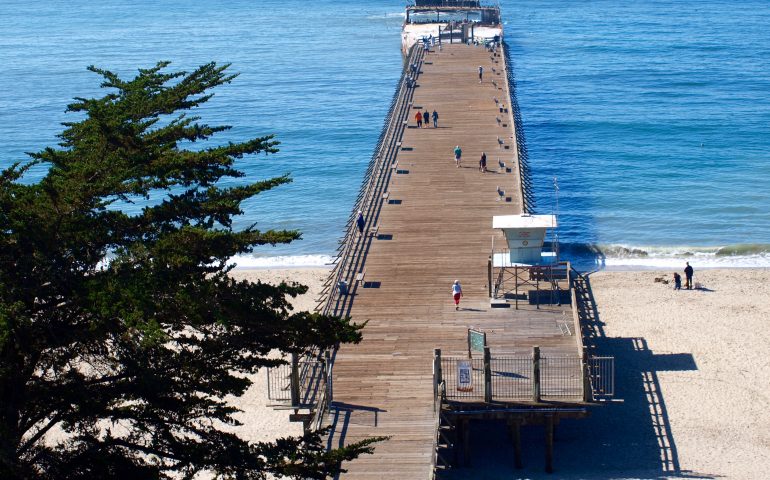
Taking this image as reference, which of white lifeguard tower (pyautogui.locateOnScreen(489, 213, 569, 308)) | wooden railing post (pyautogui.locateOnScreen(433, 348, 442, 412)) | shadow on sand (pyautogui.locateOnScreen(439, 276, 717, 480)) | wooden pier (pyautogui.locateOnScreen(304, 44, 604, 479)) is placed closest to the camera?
wooden pier (pyautogui.locateOnScreen(304, 44, 604, 479))

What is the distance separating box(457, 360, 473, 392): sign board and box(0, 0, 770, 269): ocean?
805 inches

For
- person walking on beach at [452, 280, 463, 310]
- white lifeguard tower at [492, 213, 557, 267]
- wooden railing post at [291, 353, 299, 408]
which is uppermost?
white lifeguard tower at [492, 213, 557, 267]

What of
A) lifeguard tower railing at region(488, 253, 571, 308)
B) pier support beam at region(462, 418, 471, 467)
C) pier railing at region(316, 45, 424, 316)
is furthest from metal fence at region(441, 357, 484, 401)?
pier railing at region(316, 45, 424, 316)

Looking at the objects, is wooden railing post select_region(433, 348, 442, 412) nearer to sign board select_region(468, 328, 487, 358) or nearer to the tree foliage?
sign board select_region(468, 328, 487, 358)

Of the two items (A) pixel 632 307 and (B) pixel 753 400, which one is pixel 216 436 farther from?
(A) pixel 632 307

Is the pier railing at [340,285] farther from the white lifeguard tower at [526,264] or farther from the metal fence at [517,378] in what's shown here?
the white lifeguard tower at [526,264]

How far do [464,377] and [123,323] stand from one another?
35.3 feet

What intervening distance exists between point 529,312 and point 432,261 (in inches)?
180

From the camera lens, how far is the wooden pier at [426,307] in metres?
24.5

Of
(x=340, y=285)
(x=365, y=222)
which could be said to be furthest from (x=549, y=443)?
(x=365, y=222)

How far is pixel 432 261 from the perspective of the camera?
33.4 m

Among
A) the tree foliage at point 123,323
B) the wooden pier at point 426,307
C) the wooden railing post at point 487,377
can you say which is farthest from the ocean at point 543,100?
the tree foliage at point 123,323

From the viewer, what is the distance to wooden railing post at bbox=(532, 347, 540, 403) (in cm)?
2477

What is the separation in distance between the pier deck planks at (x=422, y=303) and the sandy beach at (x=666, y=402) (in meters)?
2.54
